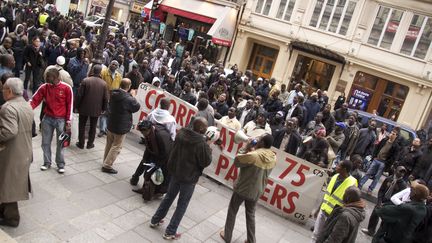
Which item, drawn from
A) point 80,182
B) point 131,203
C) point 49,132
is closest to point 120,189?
point 131,203

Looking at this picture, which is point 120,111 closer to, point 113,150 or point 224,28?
point 113,150

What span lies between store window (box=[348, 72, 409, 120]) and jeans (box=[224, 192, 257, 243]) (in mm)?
17056

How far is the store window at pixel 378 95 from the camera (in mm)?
21281

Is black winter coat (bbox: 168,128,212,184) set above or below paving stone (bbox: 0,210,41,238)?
above

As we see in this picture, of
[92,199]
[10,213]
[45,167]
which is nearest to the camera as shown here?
[10,213]

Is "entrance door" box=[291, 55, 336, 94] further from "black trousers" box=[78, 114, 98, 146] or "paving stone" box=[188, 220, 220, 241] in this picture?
"paving stone" box=[188, 220, 220, 241]

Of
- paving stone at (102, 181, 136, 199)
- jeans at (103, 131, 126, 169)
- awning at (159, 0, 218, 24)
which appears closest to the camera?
paving stone at (102, 181, 136, 199)

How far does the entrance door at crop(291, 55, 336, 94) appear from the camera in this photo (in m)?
23.2

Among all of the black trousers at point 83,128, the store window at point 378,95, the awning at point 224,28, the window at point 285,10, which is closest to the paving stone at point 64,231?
the black trousers at point 83,128

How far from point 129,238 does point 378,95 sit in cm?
1936

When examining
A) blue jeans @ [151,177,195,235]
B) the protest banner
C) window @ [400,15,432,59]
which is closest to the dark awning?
window @ [400,15,432,59]

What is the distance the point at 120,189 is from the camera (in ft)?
22.6

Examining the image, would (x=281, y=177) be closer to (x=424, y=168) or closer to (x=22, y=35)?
(x=424, y=168)

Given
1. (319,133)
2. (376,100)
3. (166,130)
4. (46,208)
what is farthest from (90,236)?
(376,100)
